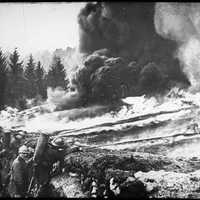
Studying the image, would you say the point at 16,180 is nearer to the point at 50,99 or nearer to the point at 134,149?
the point at 50,99

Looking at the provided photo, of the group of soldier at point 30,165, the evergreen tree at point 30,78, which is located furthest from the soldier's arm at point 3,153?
the evergreen tree at point 30,78

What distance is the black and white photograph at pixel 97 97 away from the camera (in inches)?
287

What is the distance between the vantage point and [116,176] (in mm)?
7113

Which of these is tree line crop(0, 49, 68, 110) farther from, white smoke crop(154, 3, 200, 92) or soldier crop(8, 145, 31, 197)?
white smoke crop(154, 3, 200, 92)

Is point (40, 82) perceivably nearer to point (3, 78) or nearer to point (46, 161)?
point (3, 78)

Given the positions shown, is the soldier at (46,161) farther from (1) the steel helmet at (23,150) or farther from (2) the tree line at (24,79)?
(2) the tree line at (24,79)

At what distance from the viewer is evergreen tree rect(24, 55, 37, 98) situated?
318 inches

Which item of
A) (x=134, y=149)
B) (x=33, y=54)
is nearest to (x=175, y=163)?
(x=134, y=149)

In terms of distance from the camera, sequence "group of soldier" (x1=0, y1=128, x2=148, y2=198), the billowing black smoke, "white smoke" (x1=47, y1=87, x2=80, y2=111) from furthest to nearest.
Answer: "white smoke" (x1=47, y1=87, x2=80, y2=111)
the billowing black smoke
"group of soldier" (x1=0, y1=128, x2=148, y2=198)

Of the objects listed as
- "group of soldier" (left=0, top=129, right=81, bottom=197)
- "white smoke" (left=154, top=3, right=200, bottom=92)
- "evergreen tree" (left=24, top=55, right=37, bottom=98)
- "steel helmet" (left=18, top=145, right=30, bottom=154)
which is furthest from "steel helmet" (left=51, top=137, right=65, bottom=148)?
"white smoke" (left=154, top=3, right=200, bottom=92)

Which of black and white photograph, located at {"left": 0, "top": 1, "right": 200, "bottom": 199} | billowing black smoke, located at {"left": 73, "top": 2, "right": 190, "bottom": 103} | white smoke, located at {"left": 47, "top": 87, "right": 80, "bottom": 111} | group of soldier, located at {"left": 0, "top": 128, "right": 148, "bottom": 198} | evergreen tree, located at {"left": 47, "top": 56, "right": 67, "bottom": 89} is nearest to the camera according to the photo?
black and white photograph, located at {"left": 0, "top": 1, "right": 200, "bottom": 199}

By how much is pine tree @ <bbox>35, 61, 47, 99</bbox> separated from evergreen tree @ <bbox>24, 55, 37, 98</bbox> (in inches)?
2.7

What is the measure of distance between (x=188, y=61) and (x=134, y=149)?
1958 mm

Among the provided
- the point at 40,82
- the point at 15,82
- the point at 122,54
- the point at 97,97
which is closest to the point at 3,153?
the point at 15,82
